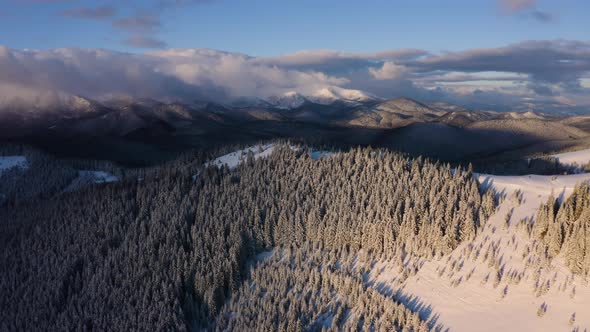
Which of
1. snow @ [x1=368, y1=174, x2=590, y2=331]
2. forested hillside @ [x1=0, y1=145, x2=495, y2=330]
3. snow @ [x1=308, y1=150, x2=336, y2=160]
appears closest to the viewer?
snow @ [x1=368, y1=174, x2=590, y2=331]

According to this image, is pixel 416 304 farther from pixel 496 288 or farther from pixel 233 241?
pixel 233 241

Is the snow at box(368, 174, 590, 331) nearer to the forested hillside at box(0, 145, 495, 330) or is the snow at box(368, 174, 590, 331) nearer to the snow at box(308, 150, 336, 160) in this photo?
the forested hillside at box(0, 145, 495, 330)

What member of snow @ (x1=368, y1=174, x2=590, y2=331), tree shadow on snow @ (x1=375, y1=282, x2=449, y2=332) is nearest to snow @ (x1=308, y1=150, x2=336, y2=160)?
snow @ (x1=368, y1=174, x2=590, y2=331)

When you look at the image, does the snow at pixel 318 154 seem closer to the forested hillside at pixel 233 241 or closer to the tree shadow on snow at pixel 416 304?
the forested hillside at pixel 233 241

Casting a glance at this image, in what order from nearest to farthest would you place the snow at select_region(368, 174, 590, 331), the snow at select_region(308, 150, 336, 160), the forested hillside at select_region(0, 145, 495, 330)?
the snow at select_region(368, 174, 590, 331) < the forested hillside at select_region(0, 145, 495, 330) < the snow at select_region(308, 150, 336, 160)

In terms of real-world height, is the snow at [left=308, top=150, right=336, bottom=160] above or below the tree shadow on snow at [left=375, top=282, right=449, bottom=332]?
above

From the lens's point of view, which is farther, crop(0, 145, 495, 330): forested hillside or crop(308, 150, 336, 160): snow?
crop(308, 150, 336, 160): snow

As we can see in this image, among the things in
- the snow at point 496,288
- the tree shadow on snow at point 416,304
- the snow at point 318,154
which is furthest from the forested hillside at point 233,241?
the snow at point 318,154
